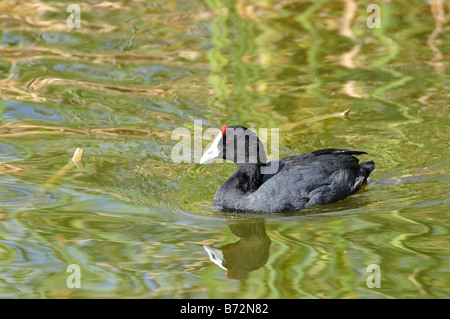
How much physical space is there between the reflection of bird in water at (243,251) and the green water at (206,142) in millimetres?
18

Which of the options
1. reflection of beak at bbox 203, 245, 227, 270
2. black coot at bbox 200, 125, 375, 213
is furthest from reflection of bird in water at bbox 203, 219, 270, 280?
black coot at bbox 200, 125, 375, 213

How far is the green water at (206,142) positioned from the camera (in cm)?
471

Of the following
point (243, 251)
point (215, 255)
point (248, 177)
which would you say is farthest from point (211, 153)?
point (215, 255)

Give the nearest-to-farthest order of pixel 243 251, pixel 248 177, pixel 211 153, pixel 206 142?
pixel 243 251, pixel 211 153, pixel 248 177, pixel 206 142

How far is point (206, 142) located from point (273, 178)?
1.31 meters

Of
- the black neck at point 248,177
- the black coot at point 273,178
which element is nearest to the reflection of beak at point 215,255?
the black coot at point 273,178

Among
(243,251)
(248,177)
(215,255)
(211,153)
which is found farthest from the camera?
(248,177)

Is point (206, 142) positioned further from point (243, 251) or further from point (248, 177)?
point (243, 251)

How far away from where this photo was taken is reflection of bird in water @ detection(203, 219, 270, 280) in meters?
4.85

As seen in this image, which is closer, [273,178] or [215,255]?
[215,255]

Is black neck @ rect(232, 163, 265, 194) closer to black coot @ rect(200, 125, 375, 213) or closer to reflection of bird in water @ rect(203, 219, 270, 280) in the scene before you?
black coot @ rect(200, 125, 375, 213)

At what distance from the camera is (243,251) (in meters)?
5.16

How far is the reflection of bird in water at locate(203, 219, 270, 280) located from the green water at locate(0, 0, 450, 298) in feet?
0.06

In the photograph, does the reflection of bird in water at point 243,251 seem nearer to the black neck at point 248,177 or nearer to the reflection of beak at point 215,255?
the reflection of beak at point 215,255
